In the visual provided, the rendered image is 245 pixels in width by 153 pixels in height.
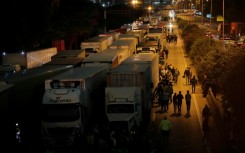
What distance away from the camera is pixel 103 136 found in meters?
18.9

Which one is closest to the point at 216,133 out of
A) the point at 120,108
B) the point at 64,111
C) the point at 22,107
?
the point at 120,108

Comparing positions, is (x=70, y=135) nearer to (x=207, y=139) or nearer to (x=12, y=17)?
(x=207, y=139)

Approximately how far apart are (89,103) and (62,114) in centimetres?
242

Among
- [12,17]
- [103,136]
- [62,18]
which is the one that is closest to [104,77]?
[103,136]

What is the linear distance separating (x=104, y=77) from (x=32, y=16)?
22729 millimetres

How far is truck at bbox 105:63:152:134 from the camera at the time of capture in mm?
22312

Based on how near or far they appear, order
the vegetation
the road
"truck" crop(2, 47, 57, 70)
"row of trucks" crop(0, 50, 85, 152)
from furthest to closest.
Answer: "truck" crop(2, 47, 57, 70) < the road < "row of trucks" crop(0, 50, 85, 152) < the vegetation

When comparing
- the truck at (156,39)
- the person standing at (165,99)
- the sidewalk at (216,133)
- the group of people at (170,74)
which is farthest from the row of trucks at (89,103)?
the truck at (156,39)

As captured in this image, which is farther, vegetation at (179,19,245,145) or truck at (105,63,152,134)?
truck at (105,63,152,134)

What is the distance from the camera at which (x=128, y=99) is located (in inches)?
914

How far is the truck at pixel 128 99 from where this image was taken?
22.3 m

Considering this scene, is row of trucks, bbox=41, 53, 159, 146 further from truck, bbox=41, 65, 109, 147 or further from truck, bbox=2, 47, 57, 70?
truck, bbox=2, 47, 57, 70

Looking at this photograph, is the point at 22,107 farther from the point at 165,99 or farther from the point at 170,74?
the point at 170,74

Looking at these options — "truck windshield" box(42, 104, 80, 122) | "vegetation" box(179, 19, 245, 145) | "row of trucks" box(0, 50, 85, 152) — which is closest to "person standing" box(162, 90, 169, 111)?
"vegetation" box(179, 19, 245, 145)
